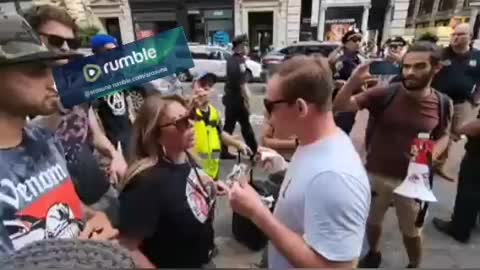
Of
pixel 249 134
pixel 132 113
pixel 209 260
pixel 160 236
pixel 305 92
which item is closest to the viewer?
pixel 305 92

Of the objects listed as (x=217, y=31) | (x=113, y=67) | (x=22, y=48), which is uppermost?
(x=22, y=48)

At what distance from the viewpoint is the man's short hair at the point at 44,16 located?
2514mm

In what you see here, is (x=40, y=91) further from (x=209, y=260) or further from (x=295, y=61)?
(x=209, y=260)

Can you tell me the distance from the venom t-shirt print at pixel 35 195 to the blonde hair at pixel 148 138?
0.35 meters

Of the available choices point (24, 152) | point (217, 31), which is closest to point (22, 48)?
point (24, 152)

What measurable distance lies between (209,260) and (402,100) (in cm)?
175

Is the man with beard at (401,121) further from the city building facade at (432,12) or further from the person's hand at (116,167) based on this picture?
the city building facade at (432,12)

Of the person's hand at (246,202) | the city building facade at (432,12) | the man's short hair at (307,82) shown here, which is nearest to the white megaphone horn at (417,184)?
the man's short hair at (307,82)

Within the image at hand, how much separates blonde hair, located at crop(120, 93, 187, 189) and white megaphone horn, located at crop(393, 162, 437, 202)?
1765 mm

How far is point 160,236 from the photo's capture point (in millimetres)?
1698

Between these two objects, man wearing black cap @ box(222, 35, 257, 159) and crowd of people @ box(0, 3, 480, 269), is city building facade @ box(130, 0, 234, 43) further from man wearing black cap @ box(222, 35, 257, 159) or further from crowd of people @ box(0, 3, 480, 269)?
crowd of people @ box(0, 3, 480, 269)

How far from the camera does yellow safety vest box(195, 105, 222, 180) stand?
126 inches

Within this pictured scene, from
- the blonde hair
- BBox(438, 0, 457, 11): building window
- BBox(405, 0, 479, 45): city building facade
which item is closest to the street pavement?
the blonde hair

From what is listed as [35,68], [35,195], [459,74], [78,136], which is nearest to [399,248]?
[459,74]
